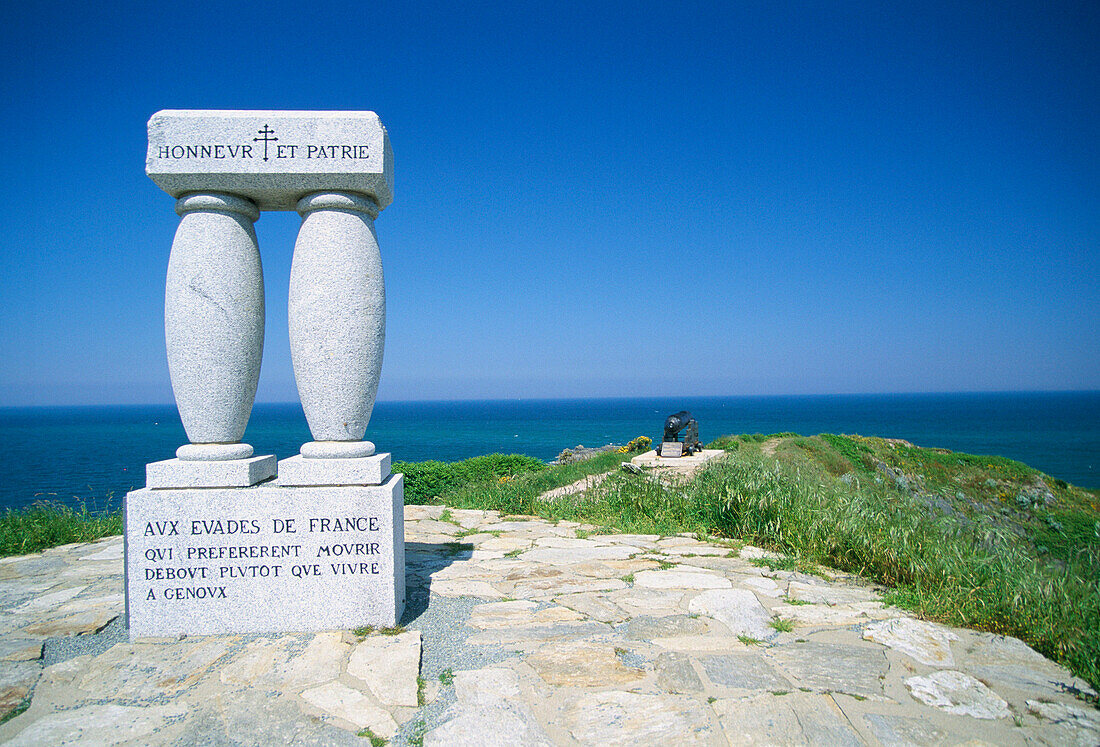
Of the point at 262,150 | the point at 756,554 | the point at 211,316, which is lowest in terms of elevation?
the point at 756,554

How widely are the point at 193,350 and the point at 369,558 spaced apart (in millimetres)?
1557

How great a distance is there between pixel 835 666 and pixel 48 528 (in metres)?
7.18

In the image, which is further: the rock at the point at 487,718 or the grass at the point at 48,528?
the grass at the point at 48,528

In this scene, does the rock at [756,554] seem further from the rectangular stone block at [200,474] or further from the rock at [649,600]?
the rectangular stone block at [200,474]

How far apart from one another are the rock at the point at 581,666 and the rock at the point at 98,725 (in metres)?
1.59

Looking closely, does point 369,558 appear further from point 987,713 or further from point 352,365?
point 987,713

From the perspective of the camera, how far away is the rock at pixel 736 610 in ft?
11.1

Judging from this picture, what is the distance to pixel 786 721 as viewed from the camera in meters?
2.45

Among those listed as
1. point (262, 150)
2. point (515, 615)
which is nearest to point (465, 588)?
point (515, 615)

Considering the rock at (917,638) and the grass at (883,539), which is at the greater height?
the grass at (883,539)

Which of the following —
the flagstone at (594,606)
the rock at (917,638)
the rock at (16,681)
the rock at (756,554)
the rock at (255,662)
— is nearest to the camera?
the rock at (16,681)

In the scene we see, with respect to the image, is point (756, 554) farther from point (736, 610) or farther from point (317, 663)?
point (317, 663)

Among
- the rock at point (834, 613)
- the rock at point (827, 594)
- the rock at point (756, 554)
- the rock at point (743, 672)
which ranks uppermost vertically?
the rock at point (743, 672)

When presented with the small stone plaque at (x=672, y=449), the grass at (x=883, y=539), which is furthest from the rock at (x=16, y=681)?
the small stone plaque at (x=672, y=449)
